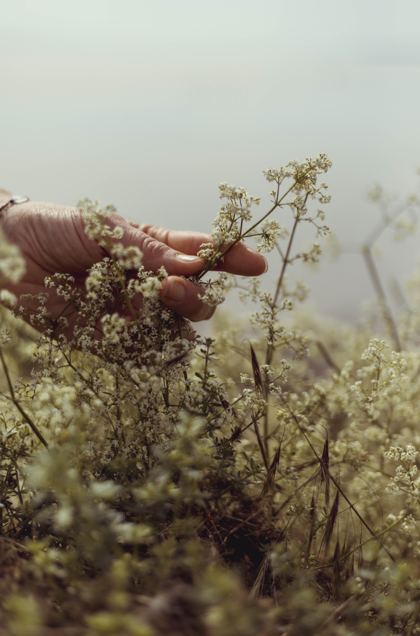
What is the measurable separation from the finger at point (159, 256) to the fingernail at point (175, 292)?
0.10 meters

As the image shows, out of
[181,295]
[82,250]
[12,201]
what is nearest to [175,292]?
[181,295]

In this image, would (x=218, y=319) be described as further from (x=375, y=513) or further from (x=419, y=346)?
(x=375, y=513)

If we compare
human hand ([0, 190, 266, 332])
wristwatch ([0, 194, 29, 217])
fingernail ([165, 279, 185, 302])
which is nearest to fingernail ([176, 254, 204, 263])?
human hand ([0, 190, 266, 332])

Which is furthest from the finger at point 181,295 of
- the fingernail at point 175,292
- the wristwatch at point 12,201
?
the wristwatch at point 12,201

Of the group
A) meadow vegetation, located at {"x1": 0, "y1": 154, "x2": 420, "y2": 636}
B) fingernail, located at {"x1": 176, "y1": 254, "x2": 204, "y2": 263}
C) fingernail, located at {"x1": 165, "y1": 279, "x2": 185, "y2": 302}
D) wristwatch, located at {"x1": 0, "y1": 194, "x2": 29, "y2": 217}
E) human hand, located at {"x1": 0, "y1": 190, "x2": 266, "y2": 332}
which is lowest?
meadow vegetation, located at {"x1": 0, "y1": 154, "x2": 420, "y2": 636}

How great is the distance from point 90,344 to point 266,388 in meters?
0.39

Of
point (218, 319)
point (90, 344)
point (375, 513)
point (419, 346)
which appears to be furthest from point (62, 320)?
point (419, 346)

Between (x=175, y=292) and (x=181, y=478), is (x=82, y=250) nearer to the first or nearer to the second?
(x=175, y=292)

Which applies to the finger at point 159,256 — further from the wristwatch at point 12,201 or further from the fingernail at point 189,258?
the wristwatch at point 12,201

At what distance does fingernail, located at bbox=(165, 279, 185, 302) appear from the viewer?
88 centimetres

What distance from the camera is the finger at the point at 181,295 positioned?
88 cm

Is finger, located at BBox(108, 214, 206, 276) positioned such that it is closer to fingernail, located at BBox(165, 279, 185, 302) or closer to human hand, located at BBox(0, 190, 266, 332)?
human hand, located at BBox(0, 190, 266, 332)

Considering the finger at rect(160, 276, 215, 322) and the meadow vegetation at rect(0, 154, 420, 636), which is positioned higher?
the finger at rect(160, 276, 215, 322)

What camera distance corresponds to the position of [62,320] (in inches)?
35.7
